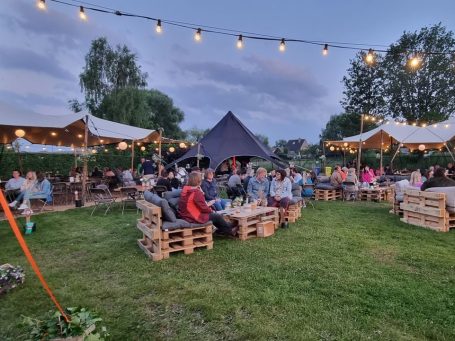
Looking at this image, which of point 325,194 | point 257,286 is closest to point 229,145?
point 325,194

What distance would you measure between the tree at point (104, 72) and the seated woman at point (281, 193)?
21.3 metres

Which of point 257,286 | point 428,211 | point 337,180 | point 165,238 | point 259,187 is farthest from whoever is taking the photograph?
point 337,180

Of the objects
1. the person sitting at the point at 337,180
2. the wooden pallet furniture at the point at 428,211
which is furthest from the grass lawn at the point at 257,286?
the person sitting at the point at 337,180

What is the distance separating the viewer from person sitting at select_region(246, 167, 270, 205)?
23.4ft

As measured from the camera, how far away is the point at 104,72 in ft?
81.6

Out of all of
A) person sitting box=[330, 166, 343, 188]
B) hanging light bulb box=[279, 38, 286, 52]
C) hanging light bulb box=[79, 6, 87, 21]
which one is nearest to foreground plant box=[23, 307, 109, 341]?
hanging light bulb box=[79, 6, 87, 21]

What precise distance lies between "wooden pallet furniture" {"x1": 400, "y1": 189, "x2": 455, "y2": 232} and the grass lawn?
0.44 meters

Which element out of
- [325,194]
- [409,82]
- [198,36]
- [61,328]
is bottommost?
[61,328]

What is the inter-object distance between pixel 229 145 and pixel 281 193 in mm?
7390

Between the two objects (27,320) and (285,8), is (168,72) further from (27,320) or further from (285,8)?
(27,320)

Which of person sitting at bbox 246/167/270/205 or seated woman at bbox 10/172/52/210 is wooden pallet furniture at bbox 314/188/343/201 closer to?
person sitting at bbox 246/167/270/205

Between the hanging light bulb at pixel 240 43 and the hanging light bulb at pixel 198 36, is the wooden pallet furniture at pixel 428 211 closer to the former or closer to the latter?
the hanging light bulb at pixel 240 43

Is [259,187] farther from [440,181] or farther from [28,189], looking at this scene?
[28,189]

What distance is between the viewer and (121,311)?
2.99 m
